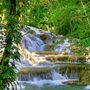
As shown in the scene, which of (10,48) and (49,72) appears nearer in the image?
(10,48)

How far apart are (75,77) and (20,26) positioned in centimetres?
1059

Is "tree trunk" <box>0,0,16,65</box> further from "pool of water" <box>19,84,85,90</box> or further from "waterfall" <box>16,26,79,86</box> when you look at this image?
"pool of water" <box>19,84,85,90</box>

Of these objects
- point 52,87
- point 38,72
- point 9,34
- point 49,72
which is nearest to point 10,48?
point 9,34

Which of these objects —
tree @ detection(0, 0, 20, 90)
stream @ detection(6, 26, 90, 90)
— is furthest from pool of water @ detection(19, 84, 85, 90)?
tree @ detection(0, 0, 20, 90)

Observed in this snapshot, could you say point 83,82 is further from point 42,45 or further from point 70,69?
point 42,45

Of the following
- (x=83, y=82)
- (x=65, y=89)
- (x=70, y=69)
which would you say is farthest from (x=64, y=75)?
(x=65, y=89)

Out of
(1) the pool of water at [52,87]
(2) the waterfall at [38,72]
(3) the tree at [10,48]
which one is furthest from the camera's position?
(2) the waterfall at [38,72]

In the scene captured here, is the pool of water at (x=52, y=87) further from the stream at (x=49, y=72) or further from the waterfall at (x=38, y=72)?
the waterfall at (x=38, y=72)

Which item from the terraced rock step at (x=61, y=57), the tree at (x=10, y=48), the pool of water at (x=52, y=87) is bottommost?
the pool of water at (x=52, y=87)

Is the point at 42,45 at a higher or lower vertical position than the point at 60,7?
lower

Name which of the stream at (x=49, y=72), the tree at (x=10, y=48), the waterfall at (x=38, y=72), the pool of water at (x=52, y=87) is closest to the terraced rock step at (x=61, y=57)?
the stream at (x=49, y=72)

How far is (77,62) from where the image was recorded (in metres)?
19.4

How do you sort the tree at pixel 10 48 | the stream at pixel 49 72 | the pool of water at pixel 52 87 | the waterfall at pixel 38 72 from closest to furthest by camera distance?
the tree at pixel 10 48 < the pool of water at pixel 52 87 < the stream at pixel 49 72 < the waterfall at pixel 38 72

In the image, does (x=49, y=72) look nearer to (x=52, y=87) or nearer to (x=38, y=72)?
(x=38, y=72)
